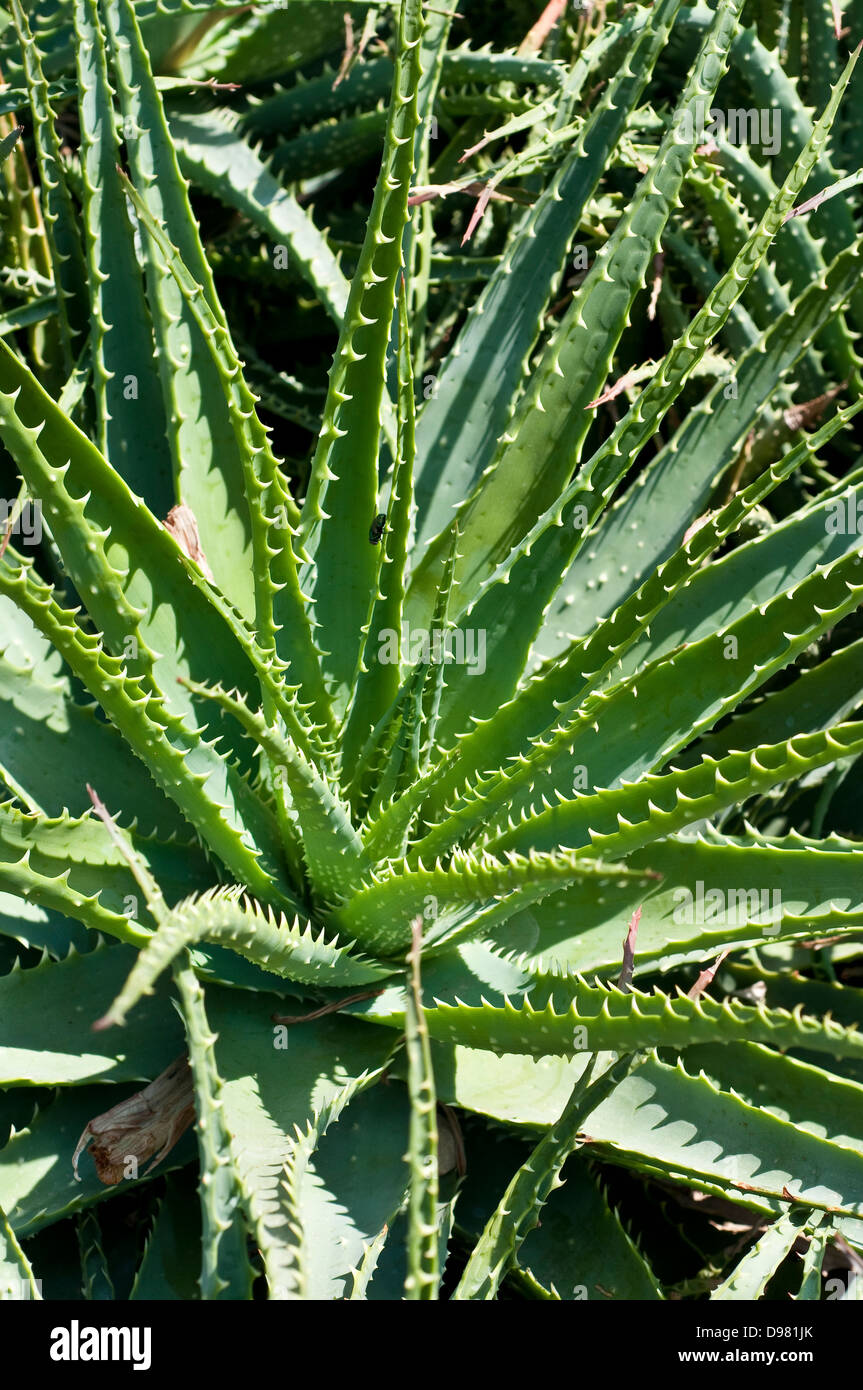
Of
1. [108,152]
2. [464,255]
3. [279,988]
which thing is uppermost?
[464,255]

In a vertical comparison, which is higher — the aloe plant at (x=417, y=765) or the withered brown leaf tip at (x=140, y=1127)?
the aloe plant at (x=417, y=765)

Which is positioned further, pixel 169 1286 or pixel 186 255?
pixel 186 255

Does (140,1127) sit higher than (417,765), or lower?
lower

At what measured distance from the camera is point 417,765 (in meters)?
1.08

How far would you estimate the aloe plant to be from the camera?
3.09ft

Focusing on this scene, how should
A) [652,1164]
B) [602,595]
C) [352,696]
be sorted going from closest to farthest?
[652,1164]
[352,696]
[602,595]

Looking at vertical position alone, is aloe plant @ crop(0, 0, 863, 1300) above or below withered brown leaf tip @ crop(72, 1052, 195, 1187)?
above

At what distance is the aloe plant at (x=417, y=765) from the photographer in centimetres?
94

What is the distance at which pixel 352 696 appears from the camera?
117 cm
